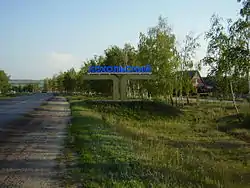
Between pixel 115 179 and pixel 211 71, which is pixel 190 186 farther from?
pixel 211 71

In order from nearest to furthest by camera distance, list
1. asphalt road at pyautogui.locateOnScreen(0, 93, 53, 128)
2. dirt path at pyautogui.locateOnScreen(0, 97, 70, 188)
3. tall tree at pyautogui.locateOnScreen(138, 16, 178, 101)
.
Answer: dirt path at pyautogui.locateOnScreen(0, 97, 70, 188), asphalt road at pyautogui.locateOnScreen(0, 93, 53, 128), tall tree at pyautogui.locateOnScreen(138, 16, 178, 101)

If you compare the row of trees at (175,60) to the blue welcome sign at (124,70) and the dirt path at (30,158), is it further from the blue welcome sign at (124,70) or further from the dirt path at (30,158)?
the dirt path at (30,158)

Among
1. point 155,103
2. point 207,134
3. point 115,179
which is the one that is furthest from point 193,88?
point 115,179

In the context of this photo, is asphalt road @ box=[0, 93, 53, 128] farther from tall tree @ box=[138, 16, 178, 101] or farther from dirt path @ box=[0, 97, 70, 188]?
tall tree @ box=[138, 16, 178, 101]

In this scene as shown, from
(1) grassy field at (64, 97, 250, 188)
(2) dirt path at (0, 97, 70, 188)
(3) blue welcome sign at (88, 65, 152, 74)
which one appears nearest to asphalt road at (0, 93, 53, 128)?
(2) dirt path at (0, 97, 70, 188)

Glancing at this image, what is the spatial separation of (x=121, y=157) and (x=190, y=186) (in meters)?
2.76

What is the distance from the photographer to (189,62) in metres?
47.2

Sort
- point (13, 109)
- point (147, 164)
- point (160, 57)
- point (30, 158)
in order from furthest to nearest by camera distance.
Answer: point (160, 57)
point (13, 109)
point (30, 158)
point (147, 164)

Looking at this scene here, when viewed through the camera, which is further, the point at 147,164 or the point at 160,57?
the point at 160,57

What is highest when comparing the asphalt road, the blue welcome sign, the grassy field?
the blue welcome sign

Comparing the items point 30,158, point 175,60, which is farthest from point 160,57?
point 30,158

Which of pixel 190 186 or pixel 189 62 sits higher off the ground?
pixel 189 62

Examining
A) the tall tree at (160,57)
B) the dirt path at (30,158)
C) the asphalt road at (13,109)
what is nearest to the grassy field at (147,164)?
the dirt path at (30,158)

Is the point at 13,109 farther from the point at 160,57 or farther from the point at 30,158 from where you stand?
the point at 30,158
